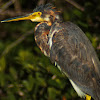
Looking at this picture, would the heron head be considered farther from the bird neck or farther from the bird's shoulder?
the bird's shoulder

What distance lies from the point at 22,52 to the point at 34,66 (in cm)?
44

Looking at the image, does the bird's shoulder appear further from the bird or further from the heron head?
the heron head

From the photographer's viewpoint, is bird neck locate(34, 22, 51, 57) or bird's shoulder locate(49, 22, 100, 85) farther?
bird neck locate(34, 22, 51, 57)

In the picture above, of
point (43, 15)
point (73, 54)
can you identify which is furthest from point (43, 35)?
point (73, 54)

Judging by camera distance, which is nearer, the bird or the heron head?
the bird

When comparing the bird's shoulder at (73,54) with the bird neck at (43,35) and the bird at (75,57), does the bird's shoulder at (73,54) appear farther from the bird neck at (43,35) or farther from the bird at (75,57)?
the bird neck at (43,35)

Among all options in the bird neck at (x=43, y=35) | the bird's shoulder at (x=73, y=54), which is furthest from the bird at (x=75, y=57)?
the bird neck at (x=43, y=35)

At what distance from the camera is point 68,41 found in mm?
2162

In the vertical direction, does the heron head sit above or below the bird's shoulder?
above

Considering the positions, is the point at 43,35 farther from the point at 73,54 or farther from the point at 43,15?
the point at 73,54

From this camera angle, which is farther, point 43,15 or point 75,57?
point 43,15

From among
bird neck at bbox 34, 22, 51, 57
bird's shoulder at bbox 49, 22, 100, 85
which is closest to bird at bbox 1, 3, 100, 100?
bird's shoulder at bbox 49, 22, 100, 85

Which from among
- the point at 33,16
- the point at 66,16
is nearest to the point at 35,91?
the point at 33,16

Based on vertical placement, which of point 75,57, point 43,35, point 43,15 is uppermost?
point 43,15
